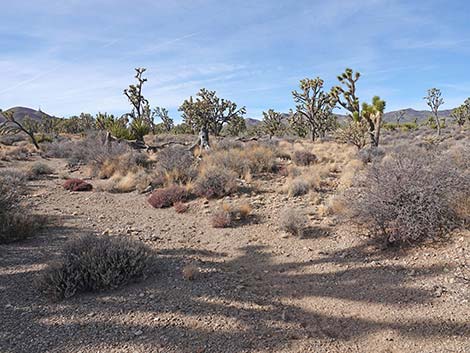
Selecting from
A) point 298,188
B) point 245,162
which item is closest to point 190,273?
point 298,188

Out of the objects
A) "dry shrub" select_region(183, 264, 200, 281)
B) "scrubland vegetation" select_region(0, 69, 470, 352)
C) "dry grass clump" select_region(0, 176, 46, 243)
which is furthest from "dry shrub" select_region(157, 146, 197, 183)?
"dry shrub" select_region(183, 264, 200, 281)

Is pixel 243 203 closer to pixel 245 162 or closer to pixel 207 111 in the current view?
pixel 245 162

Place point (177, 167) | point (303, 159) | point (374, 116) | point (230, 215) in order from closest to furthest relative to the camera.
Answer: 1. point (230, 215)
2. point (177, 167)
3. point (303, 159)
4. point (374, 116)

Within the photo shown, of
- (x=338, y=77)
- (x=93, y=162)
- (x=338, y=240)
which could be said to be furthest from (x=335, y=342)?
(x=338, y=77)

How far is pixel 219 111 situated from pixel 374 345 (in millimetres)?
27262

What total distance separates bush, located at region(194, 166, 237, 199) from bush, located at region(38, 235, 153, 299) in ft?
16.2

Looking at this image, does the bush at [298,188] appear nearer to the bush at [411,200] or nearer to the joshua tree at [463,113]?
the bush at [411,200]

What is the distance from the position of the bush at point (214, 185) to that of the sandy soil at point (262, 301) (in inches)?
122

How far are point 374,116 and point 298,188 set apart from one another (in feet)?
37.3

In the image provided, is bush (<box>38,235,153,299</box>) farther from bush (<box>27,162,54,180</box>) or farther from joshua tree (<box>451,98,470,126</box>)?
joshua tree (<box>451,98,470,126</box>)

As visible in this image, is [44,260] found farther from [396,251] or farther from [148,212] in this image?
[396,251]

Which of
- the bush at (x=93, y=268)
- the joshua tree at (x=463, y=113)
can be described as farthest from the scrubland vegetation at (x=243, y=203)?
the joshua tree at (x=463, y=113)

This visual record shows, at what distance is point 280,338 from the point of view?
11.9ft

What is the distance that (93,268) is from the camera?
459 cm
